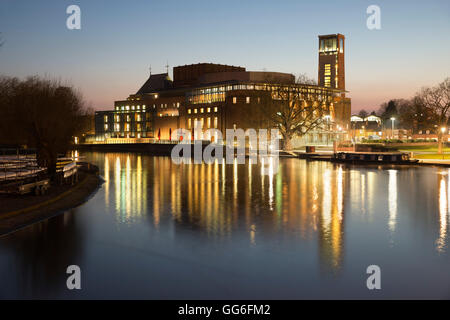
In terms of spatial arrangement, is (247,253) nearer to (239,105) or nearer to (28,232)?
(28,232)

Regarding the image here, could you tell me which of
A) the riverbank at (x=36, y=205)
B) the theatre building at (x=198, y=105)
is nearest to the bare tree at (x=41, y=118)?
the riverbank at (x=36, y=205)

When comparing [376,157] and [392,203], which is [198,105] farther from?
[392,203]

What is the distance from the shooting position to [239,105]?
10462 cm

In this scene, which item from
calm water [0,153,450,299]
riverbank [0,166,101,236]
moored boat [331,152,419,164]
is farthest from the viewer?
moored boat [331,152,419,164]

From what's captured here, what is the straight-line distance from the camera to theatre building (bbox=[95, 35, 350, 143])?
10562 cm

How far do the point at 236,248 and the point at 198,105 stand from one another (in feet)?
361

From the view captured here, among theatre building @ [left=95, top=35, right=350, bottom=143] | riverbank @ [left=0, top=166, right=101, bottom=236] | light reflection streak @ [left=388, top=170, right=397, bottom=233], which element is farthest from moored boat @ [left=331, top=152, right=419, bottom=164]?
riverbank @ [left=0, top=166, right=101, bottom=236]

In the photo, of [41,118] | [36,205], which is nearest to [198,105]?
[41,118]

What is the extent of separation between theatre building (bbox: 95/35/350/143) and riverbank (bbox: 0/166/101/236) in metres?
52.4

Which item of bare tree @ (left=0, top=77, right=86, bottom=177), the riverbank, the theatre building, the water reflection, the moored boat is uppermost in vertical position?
the theatre building

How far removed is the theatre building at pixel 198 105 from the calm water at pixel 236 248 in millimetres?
55150

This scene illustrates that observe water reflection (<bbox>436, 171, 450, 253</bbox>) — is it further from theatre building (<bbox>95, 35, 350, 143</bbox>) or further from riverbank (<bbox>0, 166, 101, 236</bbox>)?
theatre building (<bbox>95, 35, 350, 143</bbox>)

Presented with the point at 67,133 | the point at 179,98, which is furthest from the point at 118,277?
the point at 179,98

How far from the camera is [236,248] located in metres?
10.2
